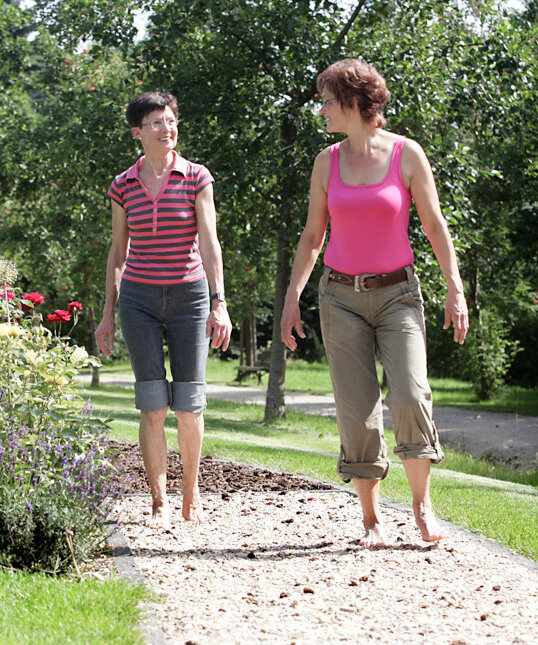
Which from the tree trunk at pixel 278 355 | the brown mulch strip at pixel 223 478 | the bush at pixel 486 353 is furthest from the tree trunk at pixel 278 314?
the brown mulch strip at pixel 223 478

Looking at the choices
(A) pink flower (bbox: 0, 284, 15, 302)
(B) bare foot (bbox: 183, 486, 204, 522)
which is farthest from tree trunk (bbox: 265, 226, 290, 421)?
(B) bare foot (bbox: 183, 486, 204, 522)

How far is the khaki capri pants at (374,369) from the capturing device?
3990 millimetres

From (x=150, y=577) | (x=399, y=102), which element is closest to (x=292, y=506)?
(x=150, y=577)

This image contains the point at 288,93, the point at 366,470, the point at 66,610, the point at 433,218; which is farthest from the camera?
the point at 288,93

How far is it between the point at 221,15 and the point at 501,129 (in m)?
4.48

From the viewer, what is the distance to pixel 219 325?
4309mm

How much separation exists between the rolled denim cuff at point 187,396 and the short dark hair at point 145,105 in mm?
1345

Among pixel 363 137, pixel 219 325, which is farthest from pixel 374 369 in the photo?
pixel 363 137

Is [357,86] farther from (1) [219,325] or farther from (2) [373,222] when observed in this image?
(1) [219,325]

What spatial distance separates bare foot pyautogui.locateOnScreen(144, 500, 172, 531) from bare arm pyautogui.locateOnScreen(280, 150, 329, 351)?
43.6 inches

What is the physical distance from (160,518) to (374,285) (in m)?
1.63

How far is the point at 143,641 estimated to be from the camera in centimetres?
281

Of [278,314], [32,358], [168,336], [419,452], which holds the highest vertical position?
[278,314]

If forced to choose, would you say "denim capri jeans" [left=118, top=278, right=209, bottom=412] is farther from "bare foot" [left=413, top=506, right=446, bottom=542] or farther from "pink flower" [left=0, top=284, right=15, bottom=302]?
"bare foot" [left=413, top=506, right=446, bottom=542]
